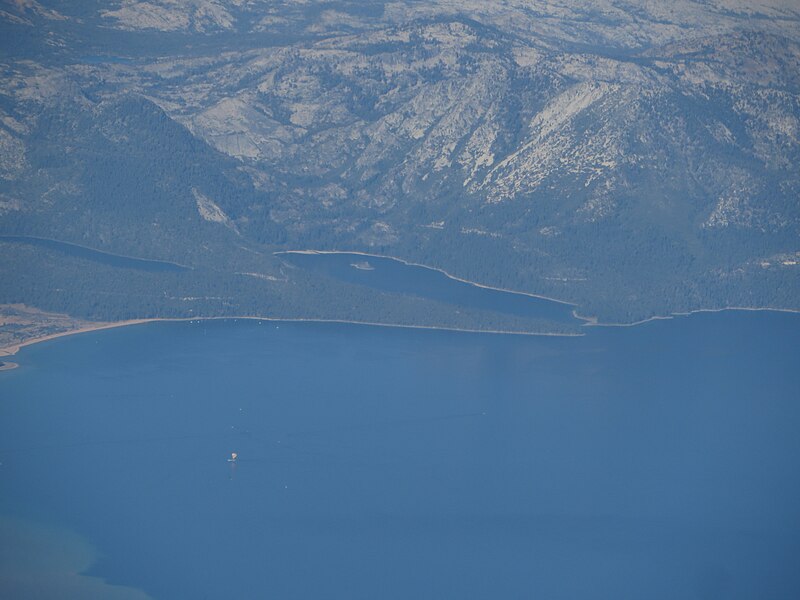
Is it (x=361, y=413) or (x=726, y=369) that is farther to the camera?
(x=726, y=369)

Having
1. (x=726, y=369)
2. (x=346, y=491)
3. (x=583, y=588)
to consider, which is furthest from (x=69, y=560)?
(x=726, y=369)

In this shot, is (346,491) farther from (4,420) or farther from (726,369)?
(726,369)

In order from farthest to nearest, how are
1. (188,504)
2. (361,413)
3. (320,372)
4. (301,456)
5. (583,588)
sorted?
1. (320,372)
2. (361,413)
3. (301,456)
4. (188,504)
5. (583,588)

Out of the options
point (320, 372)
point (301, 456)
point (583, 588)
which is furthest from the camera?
point (320, 372)

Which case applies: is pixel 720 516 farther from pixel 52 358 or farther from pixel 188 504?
pixel 52 358

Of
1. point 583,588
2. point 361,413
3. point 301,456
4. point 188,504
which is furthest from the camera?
point 361,413

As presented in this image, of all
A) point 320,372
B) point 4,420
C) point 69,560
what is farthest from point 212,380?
point 69,560
